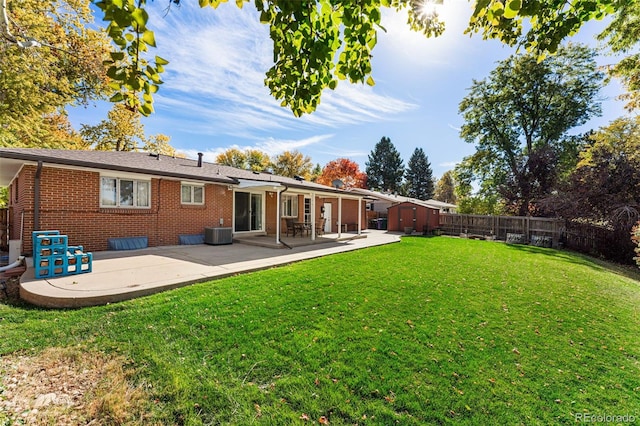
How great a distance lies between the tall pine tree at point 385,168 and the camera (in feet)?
175

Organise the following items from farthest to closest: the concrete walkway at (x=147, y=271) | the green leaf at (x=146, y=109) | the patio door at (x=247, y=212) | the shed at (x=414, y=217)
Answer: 1. the shed at (x=414, y=217)
2. the patio door at (x=247, y=212)
3. the concrete walkway at (x=147, y=271)
4. the green leaf at (x=146, y=109)

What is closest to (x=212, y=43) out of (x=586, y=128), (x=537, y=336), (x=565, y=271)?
(x=537, y=336)

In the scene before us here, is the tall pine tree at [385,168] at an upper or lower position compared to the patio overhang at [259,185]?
upper

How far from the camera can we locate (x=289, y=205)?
1565 centimetres

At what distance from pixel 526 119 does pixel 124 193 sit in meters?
32.0

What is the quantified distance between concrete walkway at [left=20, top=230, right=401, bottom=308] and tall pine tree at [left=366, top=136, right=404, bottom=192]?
45.2m

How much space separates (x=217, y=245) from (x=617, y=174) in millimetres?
21258

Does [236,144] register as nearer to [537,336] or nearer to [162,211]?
[162,211]

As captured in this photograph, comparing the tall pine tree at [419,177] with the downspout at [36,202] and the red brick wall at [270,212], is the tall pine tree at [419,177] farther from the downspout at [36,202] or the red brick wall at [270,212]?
the downspout at [36,202]

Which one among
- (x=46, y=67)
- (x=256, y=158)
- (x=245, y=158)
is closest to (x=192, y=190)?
(x=46, y=67)

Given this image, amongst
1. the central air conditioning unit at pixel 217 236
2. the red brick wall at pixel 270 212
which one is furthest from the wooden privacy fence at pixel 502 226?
the central air conditioning unit at pixel 217 236

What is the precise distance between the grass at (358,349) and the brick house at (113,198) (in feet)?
14.9

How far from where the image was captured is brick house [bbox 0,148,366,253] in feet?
25.5

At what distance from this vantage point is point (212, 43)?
6.56m
